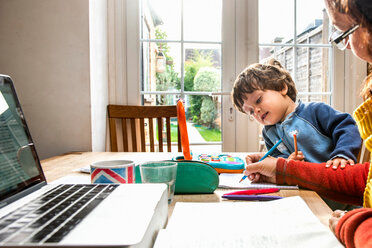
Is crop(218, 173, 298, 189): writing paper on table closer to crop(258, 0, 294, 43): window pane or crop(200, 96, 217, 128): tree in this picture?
crop(200, 96, 217, 128): tree

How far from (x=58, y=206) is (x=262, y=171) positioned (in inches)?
22.0

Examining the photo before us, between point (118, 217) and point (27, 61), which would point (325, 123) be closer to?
point (118, 217)

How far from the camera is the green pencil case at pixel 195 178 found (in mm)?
638

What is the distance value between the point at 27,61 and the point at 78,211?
1381 millimetres

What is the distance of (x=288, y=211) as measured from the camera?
49 centimetres

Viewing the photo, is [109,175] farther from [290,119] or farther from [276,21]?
[276,21]

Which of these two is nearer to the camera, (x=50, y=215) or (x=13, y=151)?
(x=50, y=215)

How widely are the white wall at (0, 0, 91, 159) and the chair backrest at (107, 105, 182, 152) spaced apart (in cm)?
24

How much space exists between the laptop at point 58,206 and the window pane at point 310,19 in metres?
1.84

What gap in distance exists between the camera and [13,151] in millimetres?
456

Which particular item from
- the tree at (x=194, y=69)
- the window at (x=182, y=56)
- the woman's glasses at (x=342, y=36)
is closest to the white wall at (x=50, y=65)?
the window at (x=182, y=56)

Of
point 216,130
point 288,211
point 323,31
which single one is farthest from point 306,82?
point 288,211

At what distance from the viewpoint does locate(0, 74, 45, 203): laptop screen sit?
0.42 meters

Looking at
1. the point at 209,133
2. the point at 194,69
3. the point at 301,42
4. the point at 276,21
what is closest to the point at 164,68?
the point at 194,69
